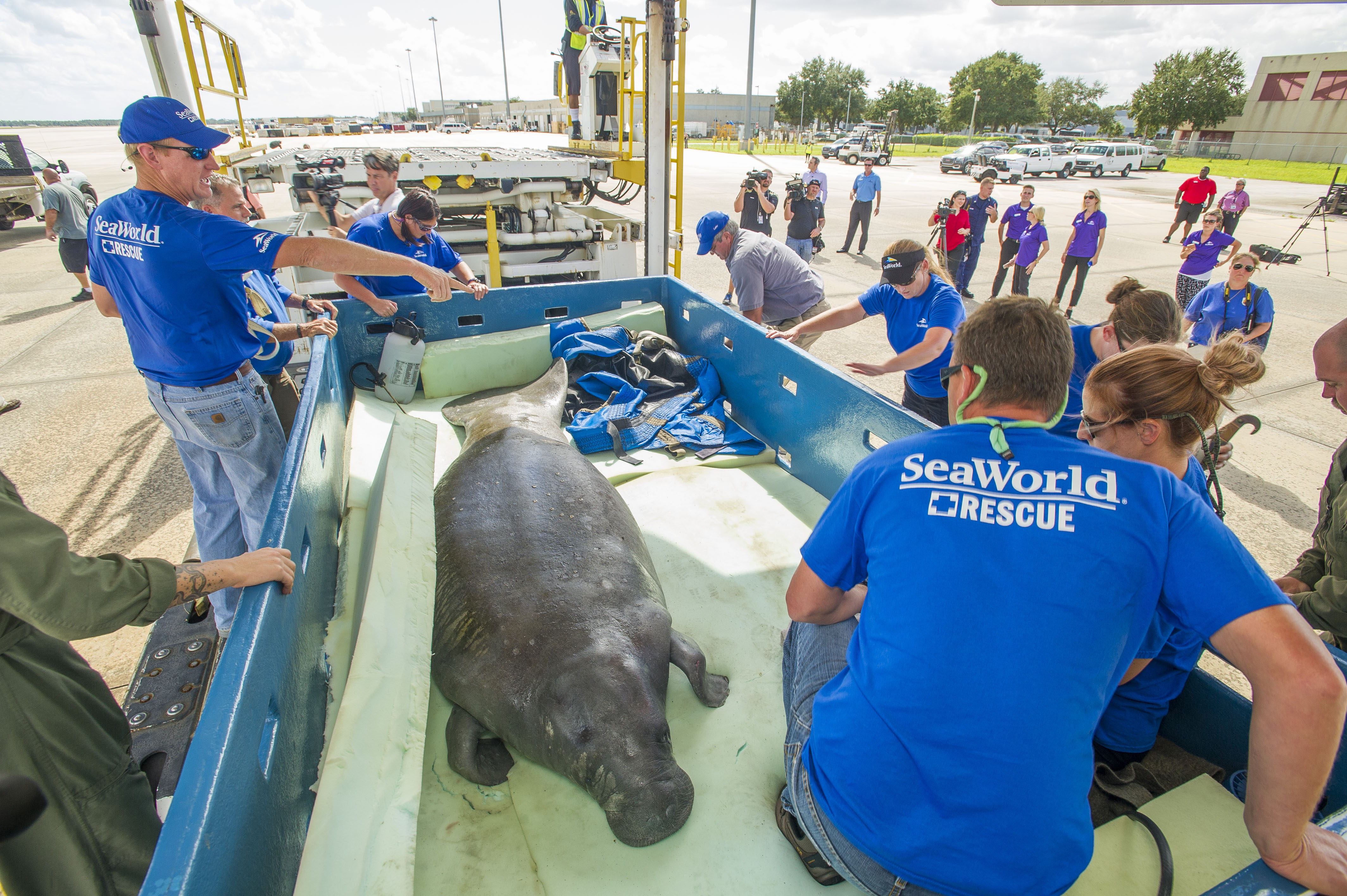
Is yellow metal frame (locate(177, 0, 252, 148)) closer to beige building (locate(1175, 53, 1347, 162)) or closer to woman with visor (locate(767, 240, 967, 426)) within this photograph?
woman with visor (locate(767, 240, 967, 426))

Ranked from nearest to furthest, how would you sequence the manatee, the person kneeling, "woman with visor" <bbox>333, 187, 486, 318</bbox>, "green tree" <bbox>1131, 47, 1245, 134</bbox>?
the person kneeling < the manatee < "woman with visor" <bbox>333, 187, 486, 318</bbox> < "green tree" <bbox>1131, 47, 1245, 134</bbox>

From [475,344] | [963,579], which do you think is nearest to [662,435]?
[475,344]

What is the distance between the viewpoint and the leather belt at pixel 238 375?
10.5 feet

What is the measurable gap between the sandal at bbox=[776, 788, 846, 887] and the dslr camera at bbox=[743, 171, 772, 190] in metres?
10.0

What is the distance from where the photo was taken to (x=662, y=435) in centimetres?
489

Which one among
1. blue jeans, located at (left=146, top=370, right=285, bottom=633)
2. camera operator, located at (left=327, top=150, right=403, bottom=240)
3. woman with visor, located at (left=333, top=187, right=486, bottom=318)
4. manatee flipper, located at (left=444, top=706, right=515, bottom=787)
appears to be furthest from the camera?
camera operator, located at (left=327, top=150, right=403, bottom=240)

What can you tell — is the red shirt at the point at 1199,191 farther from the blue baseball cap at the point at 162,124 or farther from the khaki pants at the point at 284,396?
the blue baseball cap at the point at 162,124

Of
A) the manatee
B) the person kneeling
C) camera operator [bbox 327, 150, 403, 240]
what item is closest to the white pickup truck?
camera operator [bbox 327, 150, 403, 240]

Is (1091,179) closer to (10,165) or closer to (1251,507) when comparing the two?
(1251,507)

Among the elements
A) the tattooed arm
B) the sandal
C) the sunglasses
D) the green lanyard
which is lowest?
the sandal

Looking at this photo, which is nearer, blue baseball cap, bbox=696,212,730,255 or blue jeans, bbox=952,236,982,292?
blue baseball cap, bbox=696,212,730,255

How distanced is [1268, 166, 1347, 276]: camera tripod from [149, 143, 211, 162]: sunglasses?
992cm

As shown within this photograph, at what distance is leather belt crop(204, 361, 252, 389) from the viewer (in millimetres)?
3213

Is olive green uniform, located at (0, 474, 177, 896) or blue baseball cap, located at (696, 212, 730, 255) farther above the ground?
blue baseball cap, located at (696, 212, 730, 255)
